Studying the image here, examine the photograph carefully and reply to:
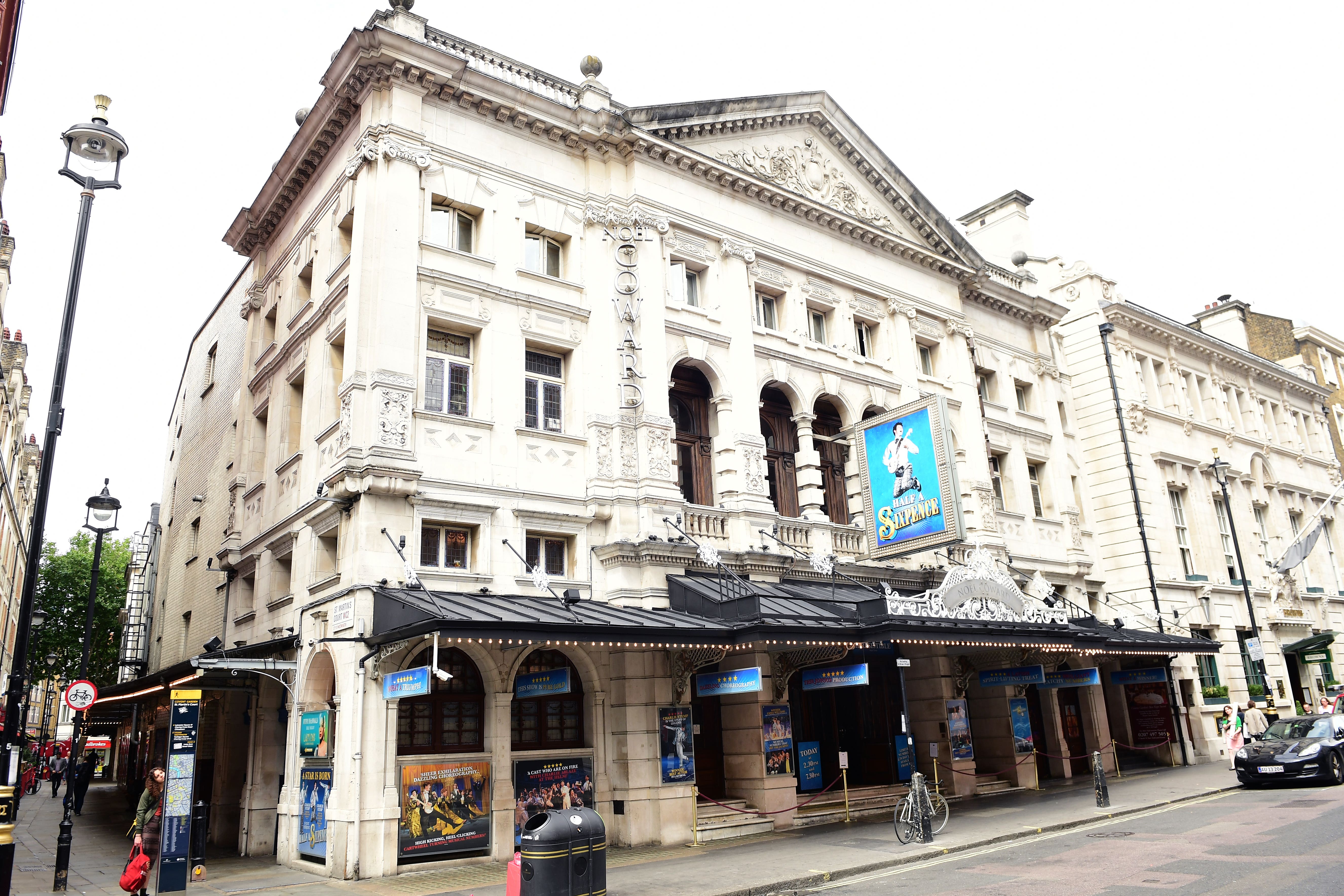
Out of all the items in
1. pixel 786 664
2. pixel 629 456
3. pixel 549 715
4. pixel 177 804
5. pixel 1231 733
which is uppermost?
pixel 629 456

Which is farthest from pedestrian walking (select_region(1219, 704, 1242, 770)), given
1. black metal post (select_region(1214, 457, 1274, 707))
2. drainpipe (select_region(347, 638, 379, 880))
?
drainpipe (select_region(347, 638, 379, 880))

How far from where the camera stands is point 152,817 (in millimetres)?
13773

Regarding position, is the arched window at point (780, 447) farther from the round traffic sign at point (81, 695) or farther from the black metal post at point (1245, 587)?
the black metal post at point (1245, 587)

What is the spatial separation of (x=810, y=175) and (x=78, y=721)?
26.9 metres

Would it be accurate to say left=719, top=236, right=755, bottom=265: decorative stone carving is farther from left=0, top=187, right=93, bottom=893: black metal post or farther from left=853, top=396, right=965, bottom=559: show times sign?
left=0, top=187, right=93, bottom=893: black metal post

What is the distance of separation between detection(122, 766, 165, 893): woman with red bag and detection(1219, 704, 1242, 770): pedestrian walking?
2292 centimetres

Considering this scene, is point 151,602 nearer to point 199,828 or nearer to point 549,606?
point 199,828

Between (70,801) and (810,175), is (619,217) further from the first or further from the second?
(70,801)

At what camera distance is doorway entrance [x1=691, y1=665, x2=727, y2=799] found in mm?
20453

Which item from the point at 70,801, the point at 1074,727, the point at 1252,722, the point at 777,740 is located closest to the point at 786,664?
the point at 777,740

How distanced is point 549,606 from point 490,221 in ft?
28.6

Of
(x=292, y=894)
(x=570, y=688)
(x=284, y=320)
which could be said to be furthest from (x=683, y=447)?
(x=292, y=894)

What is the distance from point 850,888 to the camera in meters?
13.2

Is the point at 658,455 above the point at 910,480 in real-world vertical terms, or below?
above
